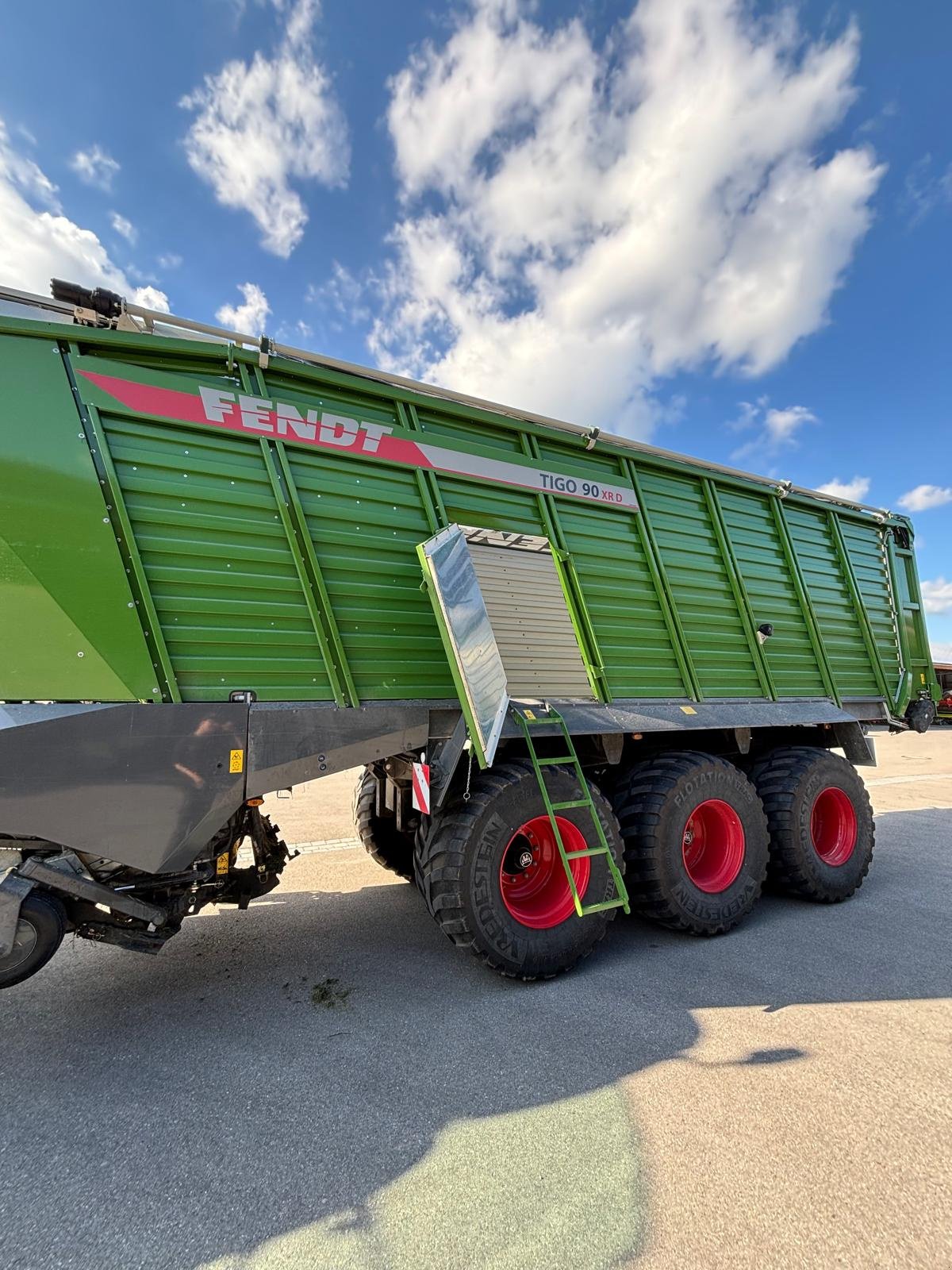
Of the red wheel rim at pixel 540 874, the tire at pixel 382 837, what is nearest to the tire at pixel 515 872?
the red wheel rim at pixel 540 874

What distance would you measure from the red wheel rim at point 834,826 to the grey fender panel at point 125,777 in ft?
15.5

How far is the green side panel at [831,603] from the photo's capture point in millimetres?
5734

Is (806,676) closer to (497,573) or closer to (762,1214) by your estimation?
(497,573)

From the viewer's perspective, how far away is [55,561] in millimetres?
2836

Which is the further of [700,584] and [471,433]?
[700,584]

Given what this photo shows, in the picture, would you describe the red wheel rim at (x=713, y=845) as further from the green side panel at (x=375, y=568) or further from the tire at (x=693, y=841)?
the green side panel at (x=375, y=568)

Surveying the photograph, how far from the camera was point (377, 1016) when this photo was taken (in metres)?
3.17

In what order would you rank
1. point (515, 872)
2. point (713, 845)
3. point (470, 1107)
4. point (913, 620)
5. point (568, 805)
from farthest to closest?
1. point (913, 620)
2. point (713, 845)
3. point (515, 872)
4. point (568, 805)
5. point (470, 1107)

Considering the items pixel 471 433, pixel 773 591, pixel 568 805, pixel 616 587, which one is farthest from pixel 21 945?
pixel 773 591

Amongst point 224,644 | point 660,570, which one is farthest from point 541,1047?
point 660,570

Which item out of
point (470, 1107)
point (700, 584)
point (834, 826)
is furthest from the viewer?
point (834, 826)

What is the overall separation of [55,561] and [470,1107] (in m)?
3.01

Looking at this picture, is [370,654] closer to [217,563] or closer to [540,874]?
[217,563]

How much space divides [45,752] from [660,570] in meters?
4.07
